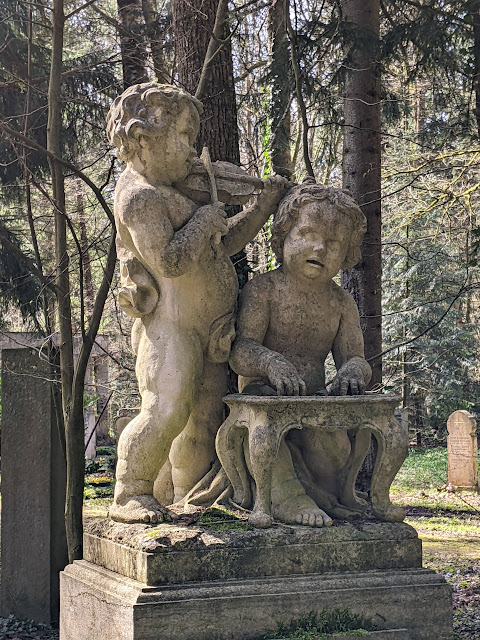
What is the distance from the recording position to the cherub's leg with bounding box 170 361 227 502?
4496mm

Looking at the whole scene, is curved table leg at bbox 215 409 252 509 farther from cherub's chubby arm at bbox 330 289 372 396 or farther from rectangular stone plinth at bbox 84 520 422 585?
cherub's chubby arm at bbox 330 289 372 396

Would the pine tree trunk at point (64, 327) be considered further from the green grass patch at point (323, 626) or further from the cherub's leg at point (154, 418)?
the green grass patch at point (323, 626)

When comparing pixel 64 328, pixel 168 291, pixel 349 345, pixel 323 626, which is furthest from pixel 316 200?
pixel 64 328

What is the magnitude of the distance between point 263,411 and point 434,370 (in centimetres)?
1789

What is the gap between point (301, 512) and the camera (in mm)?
4027

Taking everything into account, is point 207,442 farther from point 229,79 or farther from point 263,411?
point 229,79

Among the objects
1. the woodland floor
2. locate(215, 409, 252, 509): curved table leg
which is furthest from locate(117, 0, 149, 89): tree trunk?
the woodland floor

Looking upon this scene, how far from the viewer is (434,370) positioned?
21188 mm

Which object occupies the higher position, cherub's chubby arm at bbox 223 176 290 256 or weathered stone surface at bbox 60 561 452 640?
cherub's chubby arm at bbox 223 176 290 256

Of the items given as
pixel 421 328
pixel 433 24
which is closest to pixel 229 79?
pixel 433 24

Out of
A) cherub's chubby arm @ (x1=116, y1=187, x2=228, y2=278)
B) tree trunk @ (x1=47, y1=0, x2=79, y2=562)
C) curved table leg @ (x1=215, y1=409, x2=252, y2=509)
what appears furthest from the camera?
tree trunk @ (x1=47, y1=0, x2=79, y2=562)

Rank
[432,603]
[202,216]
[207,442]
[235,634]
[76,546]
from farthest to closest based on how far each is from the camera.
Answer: [76,546] < [207,442] < [202,216] < [432,603] < [235,634]

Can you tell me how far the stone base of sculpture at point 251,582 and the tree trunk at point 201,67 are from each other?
11.0 ft

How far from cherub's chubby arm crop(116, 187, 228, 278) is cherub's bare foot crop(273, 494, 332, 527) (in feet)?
4.09
